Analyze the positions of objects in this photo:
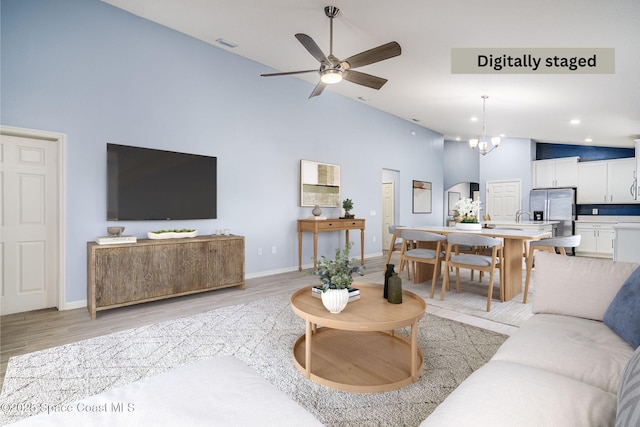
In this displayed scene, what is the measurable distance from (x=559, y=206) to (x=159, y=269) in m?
8.63

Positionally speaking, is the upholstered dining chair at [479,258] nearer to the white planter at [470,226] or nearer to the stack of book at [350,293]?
the white planter at [470,226]

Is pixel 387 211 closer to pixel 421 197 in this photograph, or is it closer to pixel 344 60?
pixel 421 197

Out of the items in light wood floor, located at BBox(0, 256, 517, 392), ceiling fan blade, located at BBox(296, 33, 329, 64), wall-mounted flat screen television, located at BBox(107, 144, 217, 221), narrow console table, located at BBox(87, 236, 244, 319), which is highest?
ceiling fan blade, located at BBox(296, 33, 329, 64)

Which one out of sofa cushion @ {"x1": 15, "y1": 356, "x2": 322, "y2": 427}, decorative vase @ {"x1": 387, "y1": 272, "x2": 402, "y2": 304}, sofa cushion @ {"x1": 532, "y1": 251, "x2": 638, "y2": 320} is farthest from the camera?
decorative vase @ {"x1": 387, "y1": 272, "x2": 402, "y2": 304}

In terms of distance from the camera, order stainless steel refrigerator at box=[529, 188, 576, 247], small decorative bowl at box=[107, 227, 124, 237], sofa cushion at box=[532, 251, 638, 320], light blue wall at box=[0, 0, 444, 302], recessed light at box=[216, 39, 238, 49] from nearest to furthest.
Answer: sofa cushion at box=[532, 251, 638, 320]
light blue wall at box=[0, 0, 444, 302]
small decorative bowl at box=[107, 227, 124, 237]
recessed light at box=[216, 39, 238, 49]
stainless steel refrigerator at box=[529, 188, 576, 247]

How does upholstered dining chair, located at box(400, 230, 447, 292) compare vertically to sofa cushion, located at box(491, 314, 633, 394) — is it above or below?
above

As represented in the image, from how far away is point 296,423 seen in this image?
90cm

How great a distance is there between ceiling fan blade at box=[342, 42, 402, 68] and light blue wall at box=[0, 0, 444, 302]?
2165 mm

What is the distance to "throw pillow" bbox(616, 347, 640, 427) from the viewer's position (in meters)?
0.73

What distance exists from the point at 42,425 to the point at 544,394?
150 centimetres

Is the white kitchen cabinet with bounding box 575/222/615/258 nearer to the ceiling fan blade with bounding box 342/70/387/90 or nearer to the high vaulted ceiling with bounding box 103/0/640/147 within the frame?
the high vaulted ceiling with bounding box 103/0/640/147

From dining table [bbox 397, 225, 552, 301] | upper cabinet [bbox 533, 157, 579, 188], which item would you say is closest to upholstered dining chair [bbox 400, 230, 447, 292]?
dining table [bbox 397, 225, 552, 301]

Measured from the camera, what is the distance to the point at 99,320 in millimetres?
3021

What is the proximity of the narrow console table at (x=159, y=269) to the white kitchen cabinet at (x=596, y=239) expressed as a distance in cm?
780
